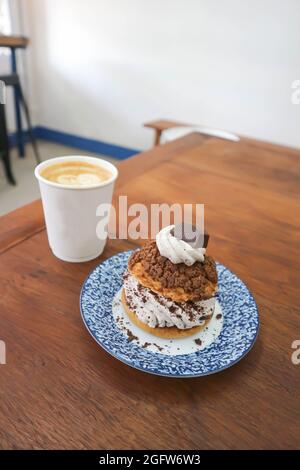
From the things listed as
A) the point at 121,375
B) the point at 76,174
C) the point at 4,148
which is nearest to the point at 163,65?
the point at 4,148

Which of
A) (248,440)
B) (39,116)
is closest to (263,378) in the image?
(248,440)

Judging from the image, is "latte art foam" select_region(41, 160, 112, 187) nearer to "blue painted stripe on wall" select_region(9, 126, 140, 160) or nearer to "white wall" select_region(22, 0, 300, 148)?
"white wall" select_region(22, 0, 300, 148)

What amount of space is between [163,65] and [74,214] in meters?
2.31

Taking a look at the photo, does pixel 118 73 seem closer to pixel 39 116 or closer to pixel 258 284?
pixel 39 116

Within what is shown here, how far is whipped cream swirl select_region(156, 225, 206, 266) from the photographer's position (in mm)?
518

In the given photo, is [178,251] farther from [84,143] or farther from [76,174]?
[84,143]

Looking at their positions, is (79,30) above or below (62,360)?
above

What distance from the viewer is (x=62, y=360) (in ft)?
1.58

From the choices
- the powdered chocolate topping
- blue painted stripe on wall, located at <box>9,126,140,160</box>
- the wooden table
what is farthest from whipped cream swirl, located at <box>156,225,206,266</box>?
blue painted stripe on wall, located at <box>9,126,140,160</box>

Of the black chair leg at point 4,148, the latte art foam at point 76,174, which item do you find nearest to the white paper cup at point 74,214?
the latte art foam at point 76,174

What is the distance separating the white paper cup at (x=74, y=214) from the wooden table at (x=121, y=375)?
0.08 feet

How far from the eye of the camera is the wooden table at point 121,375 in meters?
0.40

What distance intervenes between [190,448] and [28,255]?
43 cm

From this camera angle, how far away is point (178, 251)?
517 mm
